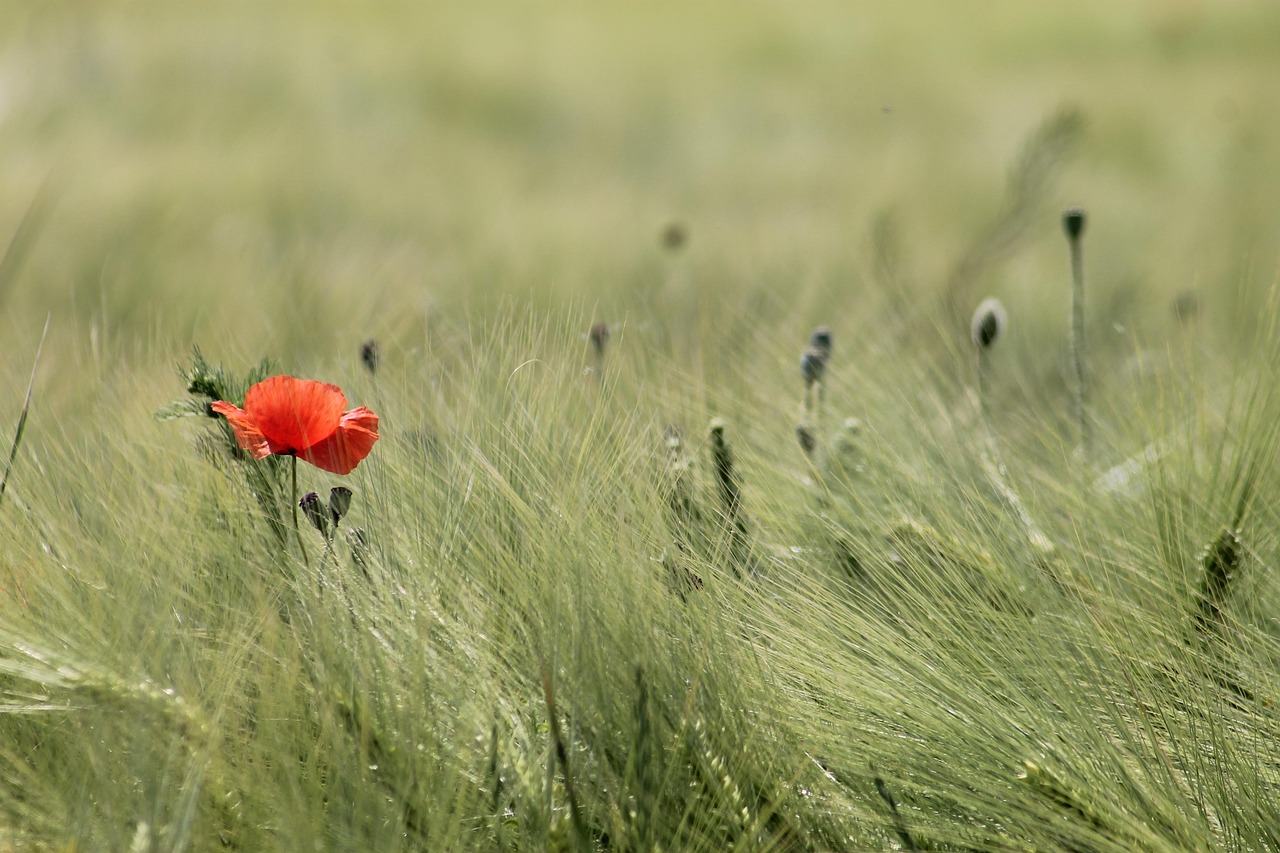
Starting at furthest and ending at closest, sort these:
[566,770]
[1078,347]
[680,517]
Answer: [1078,347]
[680,517]
[566,770]

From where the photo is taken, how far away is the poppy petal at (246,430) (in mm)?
540

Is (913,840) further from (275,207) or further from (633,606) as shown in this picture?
(275,207)

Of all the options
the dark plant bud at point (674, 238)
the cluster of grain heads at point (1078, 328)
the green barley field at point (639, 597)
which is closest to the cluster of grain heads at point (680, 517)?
the green barley field at point (639, 597)

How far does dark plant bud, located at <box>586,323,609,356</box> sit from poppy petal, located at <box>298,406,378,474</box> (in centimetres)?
32

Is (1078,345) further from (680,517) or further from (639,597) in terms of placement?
(639,597)

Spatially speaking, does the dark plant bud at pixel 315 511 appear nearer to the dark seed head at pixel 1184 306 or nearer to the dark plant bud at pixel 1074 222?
the dark plant bud at pixel 1074 222

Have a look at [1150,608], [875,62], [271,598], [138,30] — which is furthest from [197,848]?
[875,62]

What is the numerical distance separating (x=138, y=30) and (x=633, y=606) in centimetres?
358

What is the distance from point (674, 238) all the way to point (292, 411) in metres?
1.56

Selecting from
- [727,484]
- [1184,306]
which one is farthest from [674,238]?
[727,484]

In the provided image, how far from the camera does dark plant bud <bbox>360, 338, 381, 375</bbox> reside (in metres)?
0.80

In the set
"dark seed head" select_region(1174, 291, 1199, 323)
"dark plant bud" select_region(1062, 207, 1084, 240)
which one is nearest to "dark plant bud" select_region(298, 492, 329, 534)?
"dark plant bud" select_region(1062, 207, 1084, 240)

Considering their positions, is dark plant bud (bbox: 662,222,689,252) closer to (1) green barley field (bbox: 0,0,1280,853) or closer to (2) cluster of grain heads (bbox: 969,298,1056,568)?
(1) green barley field (bbox: 0,0,1280,853)

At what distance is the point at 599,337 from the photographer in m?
0.91
